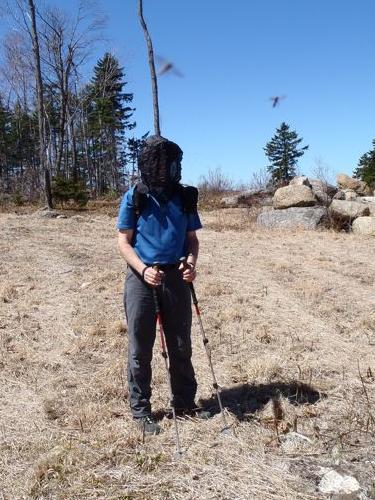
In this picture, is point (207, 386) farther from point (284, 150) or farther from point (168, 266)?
point (284, 150)

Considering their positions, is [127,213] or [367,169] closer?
[127,213]

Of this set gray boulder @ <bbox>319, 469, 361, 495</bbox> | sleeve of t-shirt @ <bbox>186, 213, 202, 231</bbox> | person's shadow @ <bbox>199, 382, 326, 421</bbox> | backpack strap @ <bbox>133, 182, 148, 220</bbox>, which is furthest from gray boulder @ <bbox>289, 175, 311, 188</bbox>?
gray boulder @ <bbox>319, 469, 361, 495</bbox>

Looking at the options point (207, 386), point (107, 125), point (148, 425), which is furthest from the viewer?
point (107, 125)

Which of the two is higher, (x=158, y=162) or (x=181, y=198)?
(x=158, y=162)

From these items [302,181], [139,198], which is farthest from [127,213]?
[302,181]

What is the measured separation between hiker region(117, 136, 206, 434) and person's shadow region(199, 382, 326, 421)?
0.68 meters

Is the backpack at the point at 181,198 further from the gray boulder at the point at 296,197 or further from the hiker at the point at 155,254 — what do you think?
the gray boulder at the point at 296,197

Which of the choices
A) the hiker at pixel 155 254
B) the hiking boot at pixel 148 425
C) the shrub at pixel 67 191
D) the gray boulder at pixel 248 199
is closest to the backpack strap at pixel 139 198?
the hiker at pixel 155 254

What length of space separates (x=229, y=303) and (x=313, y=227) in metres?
8.11

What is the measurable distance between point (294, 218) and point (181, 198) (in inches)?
467

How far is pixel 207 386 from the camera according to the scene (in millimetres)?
4367

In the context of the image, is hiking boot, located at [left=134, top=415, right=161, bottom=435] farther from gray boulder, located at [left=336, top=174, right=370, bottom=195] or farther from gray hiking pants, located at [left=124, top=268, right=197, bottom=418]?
gray boulder, located at [left=336, top=174, right=370, bottom=195]

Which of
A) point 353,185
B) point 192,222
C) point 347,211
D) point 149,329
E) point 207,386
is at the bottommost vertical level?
point 207,386

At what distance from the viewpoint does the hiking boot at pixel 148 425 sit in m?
3.42
